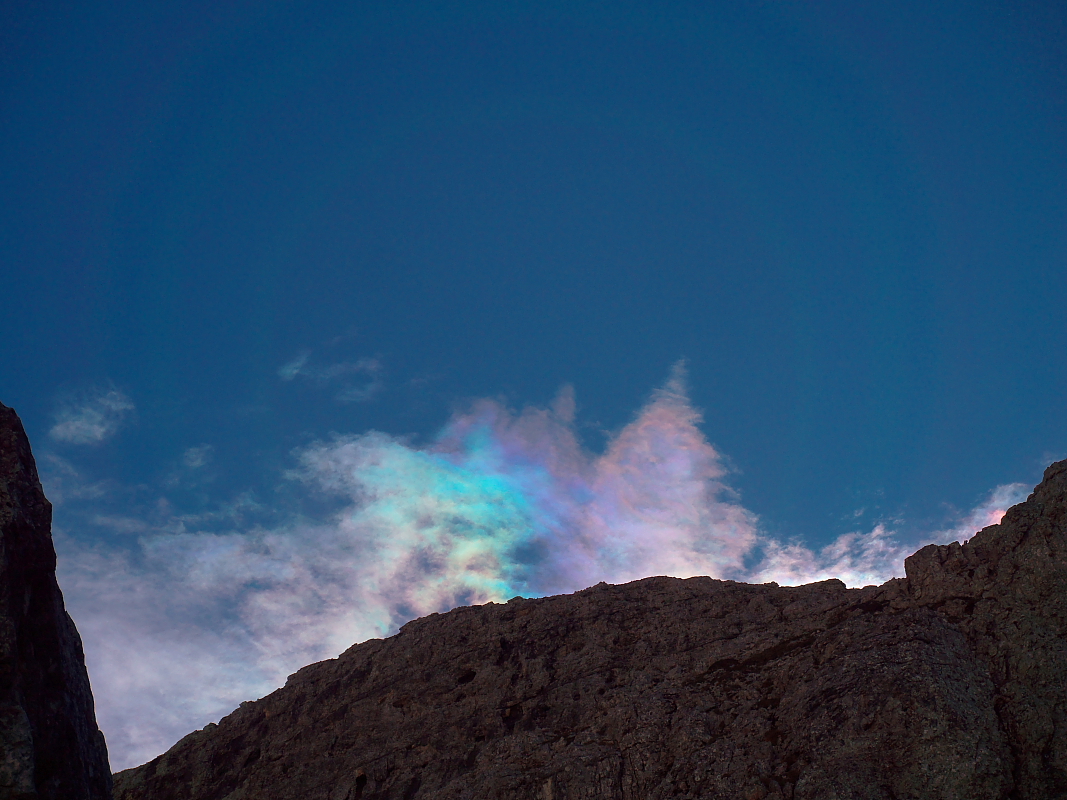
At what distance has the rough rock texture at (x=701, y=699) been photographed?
1234 inches

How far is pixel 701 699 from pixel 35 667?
34056 millimetres

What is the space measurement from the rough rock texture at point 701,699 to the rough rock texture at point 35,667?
86.0 ft

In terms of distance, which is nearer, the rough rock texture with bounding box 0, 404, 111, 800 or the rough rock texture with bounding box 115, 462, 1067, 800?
the rough rock texture with bounding box 0, 404, 111, 800

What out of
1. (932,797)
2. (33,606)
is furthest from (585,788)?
(33,606)

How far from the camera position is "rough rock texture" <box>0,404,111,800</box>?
15312mm

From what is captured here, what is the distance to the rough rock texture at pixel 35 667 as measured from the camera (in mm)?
15312

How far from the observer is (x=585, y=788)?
37.4m

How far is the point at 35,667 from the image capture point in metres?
17.0

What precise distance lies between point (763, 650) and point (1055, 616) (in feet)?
50.3

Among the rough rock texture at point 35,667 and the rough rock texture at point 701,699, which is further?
the rough rock texture at point 701,699

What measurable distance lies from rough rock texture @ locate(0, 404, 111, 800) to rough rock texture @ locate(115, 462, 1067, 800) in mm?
26199

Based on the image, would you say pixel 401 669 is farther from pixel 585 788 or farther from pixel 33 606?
pixel 33 606

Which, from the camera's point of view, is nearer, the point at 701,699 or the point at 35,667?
the point at 35,667

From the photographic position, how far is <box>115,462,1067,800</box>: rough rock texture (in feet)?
103
